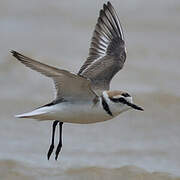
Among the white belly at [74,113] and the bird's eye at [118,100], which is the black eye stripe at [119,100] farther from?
the white belly at [74,113]

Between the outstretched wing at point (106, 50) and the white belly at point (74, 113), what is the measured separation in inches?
22.9

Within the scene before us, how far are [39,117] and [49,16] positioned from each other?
21.3 ft

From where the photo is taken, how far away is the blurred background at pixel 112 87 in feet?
34.3

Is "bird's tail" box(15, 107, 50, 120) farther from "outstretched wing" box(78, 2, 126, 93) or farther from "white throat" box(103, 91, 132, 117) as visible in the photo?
"outstretched wing" box(78, 2, 126, 93)

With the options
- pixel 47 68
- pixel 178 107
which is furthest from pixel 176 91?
pixel 47 68

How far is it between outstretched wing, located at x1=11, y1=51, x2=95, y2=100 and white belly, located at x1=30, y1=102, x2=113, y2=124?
0.09m

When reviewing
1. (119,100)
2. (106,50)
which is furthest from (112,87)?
(119,100)

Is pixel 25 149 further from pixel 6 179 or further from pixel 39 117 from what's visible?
pixel 39 117

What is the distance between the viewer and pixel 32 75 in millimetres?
12797

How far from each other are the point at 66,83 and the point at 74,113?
0.30m

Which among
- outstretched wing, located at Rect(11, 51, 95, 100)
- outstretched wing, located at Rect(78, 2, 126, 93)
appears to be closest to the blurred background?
outstretched wing, located at Rect(78, 2, 126, 93)

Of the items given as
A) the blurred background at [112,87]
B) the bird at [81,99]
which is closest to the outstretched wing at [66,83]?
the bird at [81,99]

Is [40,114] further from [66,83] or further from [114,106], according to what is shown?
[114,106]

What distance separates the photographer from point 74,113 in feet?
27.8
